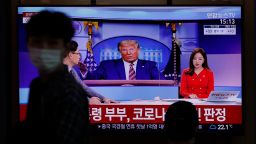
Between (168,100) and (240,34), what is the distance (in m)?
0.76

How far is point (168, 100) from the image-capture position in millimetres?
3959

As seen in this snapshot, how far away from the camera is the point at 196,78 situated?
13.1 feet

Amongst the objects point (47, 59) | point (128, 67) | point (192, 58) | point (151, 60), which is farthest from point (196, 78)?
point (47, 59)

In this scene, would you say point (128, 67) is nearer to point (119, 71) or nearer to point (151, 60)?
point (119, 71)

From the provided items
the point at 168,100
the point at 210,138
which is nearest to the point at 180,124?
the point at 168,100

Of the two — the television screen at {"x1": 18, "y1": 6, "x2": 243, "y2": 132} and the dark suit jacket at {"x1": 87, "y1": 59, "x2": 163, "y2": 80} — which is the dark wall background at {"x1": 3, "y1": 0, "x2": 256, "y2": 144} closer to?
the television screen at {"x1": 18, "y1": 6, "x2": 243, "y2": 132}

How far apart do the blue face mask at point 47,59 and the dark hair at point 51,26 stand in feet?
0.18

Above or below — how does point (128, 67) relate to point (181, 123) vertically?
above

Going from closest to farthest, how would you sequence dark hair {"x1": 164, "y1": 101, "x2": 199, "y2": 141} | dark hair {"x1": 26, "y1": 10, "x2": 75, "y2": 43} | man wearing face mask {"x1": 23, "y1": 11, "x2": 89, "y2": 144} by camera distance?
man wearing face mask {"x1": 23, "y1": 11, "x2": 89, "y2": 144}, dark hair {"x1": 26, "y1": 10, "x2": 75, "y2": 43}, dark hair {"x1": 164, "y1": 101, "x2": 199, "y2": 141}

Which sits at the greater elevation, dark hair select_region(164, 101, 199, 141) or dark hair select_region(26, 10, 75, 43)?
dark hair select_region(26, 10, 75, 43)

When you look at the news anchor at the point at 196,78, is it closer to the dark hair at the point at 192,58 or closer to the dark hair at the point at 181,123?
the dark hair at the point at 192,58

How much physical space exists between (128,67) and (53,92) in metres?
2.34

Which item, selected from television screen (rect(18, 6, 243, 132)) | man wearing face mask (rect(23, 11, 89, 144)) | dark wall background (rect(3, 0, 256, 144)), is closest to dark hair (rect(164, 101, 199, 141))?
man wearing face mask (rect(23, 11, 89, 144))

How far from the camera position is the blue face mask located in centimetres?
176
